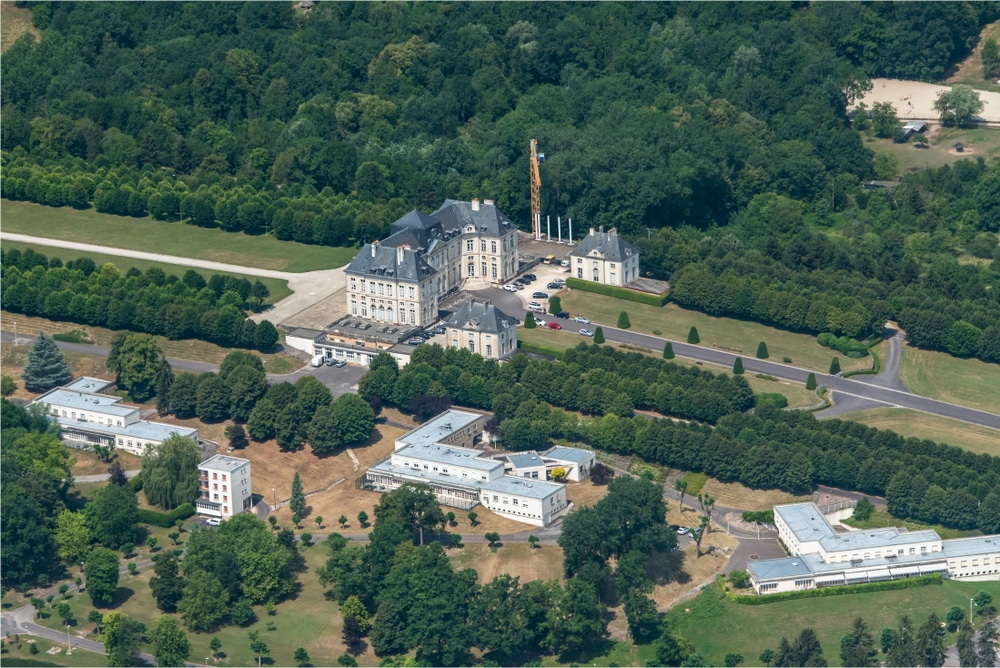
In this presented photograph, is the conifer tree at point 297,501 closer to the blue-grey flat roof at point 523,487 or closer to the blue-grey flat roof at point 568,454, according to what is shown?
the blue-grey flat roof at point 523,487

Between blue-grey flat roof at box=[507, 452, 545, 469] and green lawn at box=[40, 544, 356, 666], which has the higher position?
blue-grey flat roof at box=[507, 452, 545, 469]

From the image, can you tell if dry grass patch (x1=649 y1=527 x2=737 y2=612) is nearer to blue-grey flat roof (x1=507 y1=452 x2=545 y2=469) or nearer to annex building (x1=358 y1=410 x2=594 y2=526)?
annex building (x1=358 y1=410 x2=594 y2=526)

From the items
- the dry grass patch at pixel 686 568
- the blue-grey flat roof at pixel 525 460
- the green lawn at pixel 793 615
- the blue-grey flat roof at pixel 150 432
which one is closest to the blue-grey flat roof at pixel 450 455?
the blue-grey flat roof at pixel 525 460

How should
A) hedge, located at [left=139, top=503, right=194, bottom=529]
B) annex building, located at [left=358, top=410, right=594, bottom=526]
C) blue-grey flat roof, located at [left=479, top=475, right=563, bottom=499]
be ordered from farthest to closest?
hedge, located at [left=139, top=503, right=194, bottom=529] < annex building, located at [left=358, top=410, right=594, bottom=526] < blue-grey flat roof, located at [left=479, top=475, right=563, bottom=499]

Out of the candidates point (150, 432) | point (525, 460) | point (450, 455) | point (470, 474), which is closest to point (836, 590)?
point (525, 460)

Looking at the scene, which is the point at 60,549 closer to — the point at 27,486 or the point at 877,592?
the point at 27,486

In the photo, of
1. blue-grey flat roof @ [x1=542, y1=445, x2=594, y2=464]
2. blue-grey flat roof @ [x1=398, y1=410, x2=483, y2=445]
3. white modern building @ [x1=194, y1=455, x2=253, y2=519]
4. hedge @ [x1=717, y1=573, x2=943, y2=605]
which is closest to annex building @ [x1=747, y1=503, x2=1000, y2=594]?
hedge @ [x1=717, y1=573, x2=943, y2=605]

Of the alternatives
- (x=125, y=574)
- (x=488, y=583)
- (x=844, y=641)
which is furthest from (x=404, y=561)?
(x=844, y=641)

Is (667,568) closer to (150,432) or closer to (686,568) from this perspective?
(686,568)
